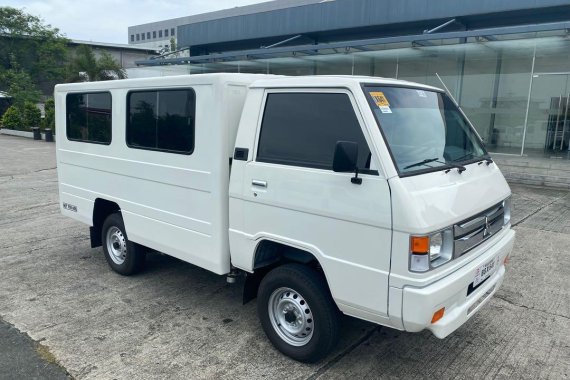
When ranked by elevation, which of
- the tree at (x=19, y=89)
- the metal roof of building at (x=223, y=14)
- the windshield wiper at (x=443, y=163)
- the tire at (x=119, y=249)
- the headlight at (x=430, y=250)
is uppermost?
the metal roof of building at (x=223, y=14)

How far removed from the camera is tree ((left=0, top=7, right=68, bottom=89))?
131 ft

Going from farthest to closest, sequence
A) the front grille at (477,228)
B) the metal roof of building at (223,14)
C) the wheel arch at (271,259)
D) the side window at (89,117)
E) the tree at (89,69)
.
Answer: the metal roof of building at (223,14)
the tree at (89,69)
the side window at (89,117)
the wheel arch at (271,259)
the front grille at (477,228)

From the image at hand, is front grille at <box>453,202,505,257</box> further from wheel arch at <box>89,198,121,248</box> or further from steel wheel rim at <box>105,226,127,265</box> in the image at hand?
wheel arch at <box>89,198,121,248</box>

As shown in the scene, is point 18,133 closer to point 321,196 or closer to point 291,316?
point 291,316

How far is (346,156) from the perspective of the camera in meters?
2.80

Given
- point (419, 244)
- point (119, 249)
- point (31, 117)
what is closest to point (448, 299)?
point (419, 244)

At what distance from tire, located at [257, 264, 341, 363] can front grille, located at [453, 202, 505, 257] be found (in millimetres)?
1016

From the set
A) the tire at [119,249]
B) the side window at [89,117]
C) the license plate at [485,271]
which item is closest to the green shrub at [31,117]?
the side window at [89,117]

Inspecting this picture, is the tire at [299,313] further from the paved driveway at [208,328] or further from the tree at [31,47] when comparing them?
the tree at [31,47]

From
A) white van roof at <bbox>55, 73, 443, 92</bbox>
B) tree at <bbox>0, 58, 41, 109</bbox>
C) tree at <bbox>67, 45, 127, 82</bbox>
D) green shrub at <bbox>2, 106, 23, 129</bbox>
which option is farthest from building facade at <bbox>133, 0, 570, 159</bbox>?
tree at <bbox>0, 58, 41, 109</bbox>

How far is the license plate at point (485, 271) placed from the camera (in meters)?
3.23

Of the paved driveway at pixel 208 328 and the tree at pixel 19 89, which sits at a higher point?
the tree at pixel 19 89

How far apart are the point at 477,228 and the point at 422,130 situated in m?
0.86

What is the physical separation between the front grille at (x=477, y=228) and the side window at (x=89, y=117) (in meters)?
3.85
